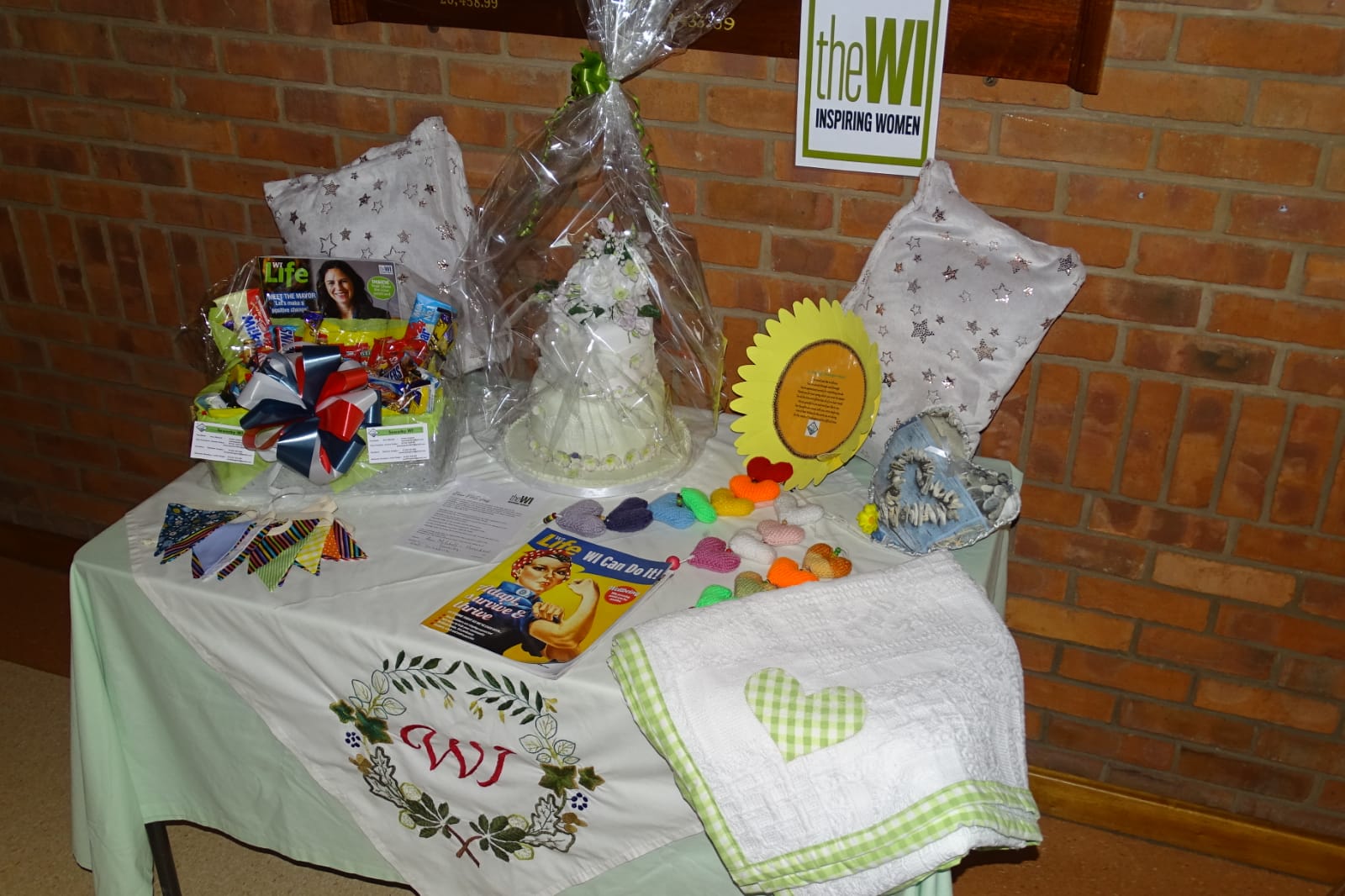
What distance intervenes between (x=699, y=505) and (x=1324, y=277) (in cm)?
96

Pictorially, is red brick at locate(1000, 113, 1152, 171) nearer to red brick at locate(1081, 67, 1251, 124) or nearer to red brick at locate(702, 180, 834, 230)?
red brick at locate(1081, 67, 1251, 124)

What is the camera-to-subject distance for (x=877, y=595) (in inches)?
53.6

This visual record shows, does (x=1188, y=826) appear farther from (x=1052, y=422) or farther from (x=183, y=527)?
(x=183, y=527)

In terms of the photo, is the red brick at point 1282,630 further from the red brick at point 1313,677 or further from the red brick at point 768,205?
the red brick at point 768,205

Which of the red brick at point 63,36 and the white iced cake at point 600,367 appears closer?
the white iced cake at point 600,367

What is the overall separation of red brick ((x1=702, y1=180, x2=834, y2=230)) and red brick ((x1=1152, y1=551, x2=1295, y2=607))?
81 cm

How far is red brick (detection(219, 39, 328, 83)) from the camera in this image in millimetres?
1996

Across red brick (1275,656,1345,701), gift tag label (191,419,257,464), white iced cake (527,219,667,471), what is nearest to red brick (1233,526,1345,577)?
red brick (1275,656,1345,701)

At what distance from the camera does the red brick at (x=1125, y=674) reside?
1954 millimetres

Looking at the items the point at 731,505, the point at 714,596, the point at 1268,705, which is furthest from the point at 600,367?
the point at 1268,705

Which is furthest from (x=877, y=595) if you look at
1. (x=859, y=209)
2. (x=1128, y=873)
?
(x=1128, y=873)

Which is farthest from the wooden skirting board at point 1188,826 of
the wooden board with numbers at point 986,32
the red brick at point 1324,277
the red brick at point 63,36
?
the red brick at point 63,36

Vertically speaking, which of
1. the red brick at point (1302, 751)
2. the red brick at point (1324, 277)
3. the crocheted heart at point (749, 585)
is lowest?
the red brick at point (1302, 751)

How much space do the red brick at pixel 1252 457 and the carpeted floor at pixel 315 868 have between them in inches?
26.3
